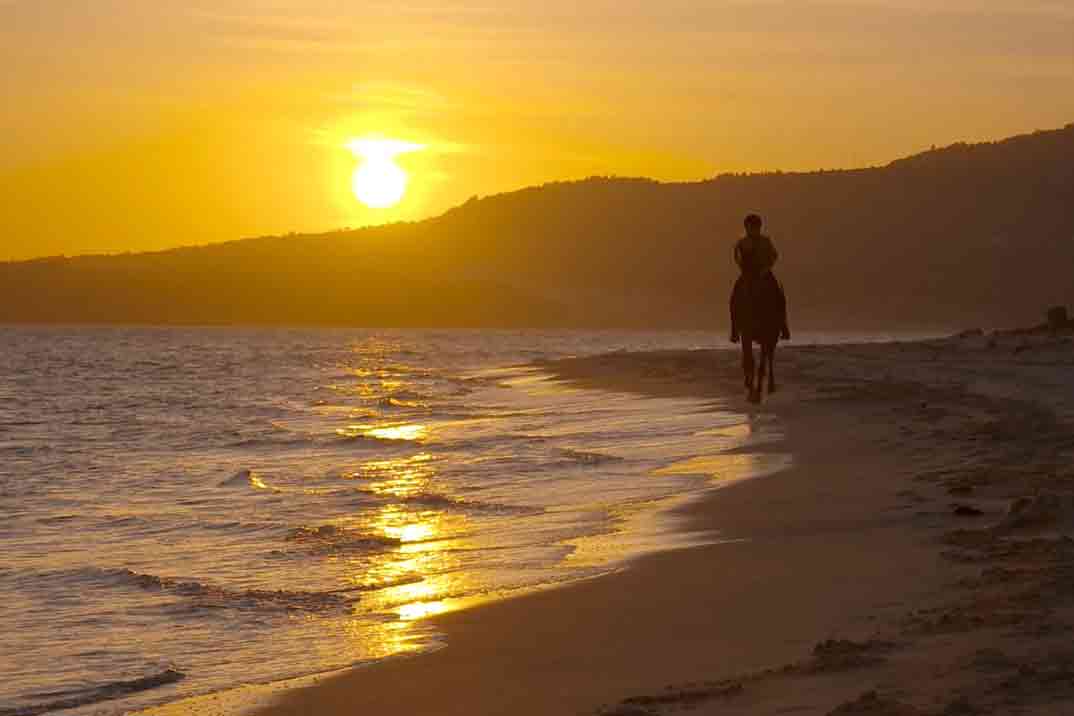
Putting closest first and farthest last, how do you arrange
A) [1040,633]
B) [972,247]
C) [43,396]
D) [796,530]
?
[1040,633], [796,530], [43,396], [972,247]

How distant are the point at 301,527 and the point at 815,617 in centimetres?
620

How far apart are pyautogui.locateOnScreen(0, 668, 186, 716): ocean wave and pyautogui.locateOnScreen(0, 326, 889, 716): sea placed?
0.02 meters

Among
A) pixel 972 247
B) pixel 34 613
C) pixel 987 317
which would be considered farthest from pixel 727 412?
pixel 972 247

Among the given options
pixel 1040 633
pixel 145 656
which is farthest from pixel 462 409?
pixel 1040 633

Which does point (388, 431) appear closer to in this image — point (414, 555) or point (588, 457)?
point (588, 457)

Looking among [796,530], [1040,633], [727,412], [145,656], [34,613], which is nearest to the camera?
[1040,633]

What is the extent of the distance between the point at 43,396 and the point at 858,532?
34922 mm

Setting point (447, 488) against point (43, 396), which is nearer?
point (447, 488)

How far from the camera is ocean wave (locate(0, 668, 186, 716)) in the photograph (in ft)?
24.5

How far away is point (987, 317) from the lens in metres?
168

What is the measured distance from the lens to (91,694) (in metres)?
7.69

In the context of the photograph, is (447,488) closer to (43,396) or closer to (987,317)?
(43,396)

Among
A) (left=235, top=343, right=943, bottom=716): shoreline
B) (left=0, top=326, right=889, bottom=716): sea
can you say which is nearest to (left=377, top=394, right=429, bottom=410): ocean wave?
(left=0, top=326, right=889, bottom=716): sea

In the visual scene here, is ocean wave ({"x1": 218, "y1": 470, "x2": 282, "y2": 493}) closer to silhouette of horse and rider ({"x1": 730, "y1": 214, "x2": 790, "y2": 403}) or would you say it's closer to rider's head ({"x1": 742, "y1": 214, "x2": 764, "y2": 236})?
silhouette of horse and rider ({"x1": 730, "y1": 214, "x2": 790, "y2": 403})
